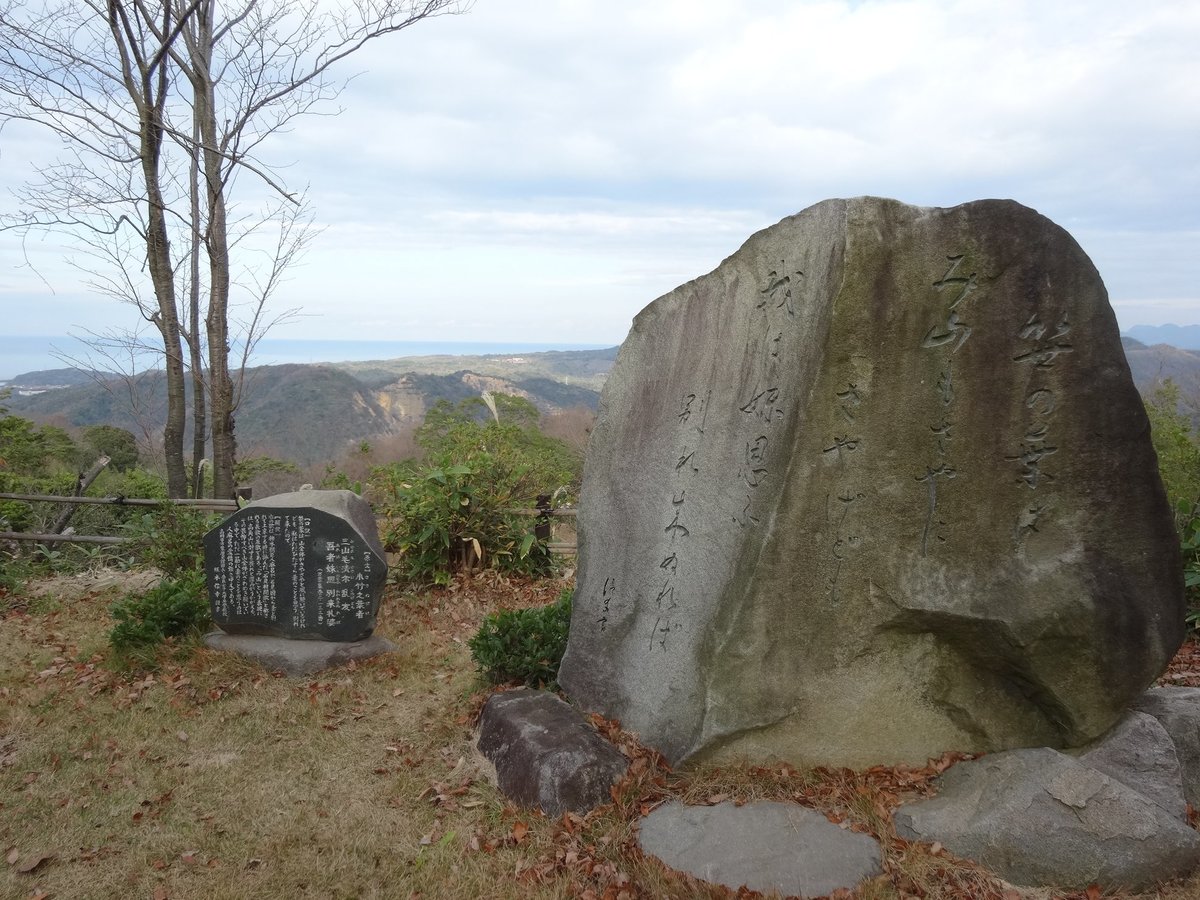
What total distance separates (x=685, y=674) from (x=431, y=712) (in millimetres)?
2137

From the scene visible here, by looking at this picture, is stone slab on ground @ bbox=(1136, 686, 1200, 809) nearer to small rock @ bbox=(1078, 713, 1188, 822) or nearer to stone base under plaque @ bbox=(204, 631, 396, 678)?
small rock @ bbox=(1078, 713, 1188, 822)

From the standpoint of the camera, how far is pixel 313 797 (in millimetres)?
4688

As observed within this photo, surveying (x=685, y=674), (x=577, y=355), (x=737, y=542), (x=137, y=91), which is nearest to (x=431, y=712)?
(x=685, y=674)

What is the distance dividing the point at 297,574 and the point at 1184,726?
224 inches

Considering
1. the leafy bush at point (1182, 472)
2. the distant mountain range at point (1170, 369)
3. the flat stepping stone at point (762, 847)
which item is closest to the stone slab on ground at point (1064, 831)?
the flat stepping stone at point (762, 847)

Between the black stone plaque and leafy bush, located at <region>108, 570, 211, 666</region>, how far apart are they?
33cm

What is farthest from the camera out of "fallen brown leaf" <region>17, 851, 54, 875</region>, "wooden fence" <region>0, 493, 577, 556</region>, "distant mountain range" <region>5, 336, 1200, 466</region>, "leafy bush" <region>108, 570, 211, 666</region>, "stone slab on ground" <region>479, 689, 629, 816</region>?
"distant mountain range" <region>5, 336, 1200, 466</region>

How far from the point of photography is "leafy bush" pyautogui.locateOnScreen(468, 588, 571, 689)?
18.2 feet

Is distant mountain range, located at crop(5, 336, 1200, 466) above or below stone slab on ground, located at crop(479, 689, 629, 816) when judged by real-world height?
above

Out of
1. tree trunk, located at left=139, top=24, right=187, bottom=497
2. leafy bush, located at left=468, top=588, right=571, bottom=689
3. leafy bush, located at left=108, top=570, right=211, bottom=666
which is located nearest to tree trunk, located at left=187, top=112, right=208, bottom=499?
tree trunk, located at left=139, top=24, right=187, bottom=497

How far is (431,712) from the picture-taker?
5711mm

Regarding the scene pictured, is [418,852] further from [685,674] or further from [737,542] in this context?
[737,542]

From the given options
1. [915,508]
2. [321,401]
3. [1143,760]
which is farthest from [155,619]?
[321,401]

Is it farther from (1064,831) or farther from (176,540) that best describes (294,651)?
(1064,831)
